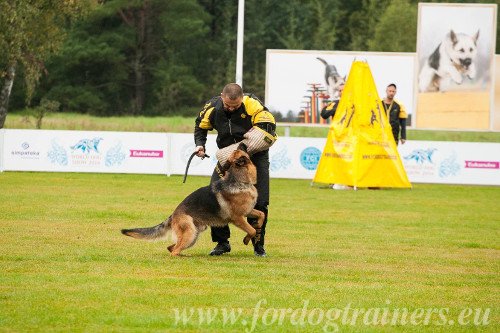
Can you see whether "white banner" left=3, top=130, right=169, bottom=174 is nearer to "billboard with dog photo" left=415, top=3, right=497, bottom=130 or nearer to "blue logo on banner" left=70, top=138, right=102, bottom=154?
"blue logo on banner" left=70, top=138, right=102, bottom=154

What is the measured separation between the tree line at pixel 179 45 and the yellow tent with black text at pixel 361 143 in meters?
34.0

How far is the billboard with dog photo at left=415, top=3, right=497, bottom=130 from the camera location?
29984 millimetres

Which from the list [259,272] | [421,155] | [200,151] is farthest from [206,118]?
[421,155]

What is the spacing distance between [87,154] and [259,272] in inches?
620

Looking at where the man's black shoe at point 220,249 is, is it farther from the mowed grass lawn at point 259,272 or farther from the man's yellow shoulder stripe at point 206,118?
the man's yellow shoulder stripe at point 206,118

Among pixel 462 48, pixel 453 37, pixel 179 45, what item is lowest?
pixel 462 48

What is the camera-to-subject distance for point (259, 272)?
29.9 ft

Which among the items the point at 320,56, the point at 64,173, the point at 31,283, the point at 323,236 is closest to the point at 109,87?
the point at 320,56

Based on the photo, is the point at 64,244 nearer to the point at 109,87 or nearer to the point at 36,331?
the point at 36,331

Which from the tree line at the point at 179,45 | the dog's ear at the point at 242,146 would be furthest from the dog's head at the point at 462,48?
the tree line at the point at 179,45

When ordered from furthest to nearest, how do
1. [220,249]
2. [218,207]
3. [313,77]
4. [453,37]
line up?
[453,37] → [313,77] → [220,249] → [218,207]

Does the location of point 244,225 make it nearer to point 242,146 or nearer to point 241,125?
point 242,146

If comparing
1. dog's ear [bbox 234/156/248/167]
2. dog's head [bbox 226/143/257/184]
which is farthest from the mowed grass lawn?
A: dog's ear [bbox 234/156/248/167]

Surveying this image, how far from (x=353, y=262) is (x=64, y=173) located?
15.0 m
